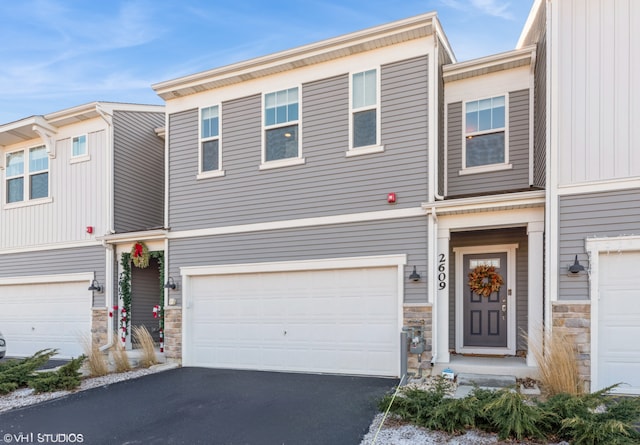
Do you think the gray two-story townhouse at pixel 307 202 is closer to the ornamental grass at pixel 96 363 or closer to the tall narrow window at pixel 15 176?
the ornamental grass at pixel 96 363

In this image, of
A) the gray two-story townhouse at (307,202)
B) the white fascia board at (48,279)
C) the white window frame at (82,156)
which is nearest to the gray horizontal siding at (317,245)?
the gray two-story townhouse at (307,202)

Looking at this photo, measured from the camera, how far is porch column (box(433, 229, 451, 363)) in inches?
273

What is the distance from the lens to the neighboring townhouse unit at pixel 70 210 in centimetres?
1006

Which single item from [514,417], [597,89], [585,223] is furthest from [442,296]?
[597,89]

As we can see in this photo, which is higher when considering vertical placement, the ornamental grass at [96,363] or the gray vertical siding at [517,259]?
the gray vertical siding at [517,259]

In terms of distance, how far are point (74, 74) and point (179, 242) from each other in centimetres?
900

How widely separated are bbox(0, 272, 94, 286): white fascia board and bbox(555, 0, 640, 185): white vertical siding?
9957 millimetres

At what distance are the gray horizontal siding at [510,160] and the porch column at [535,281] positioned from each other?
1170 mm

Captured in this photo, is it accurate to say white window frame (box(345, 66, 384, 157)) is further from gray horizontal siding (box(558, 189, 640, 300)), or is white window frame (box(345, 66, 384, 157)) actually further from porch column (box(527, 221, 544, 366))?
gray horizontal siding (box(558, 189, 640, 300))

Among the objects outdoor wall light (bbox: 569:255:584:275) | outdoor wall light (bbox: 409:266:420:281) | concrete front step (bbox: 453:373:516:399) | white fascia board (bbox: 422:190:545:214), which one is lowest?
concrete front step (bbox: 453:373:516:399)

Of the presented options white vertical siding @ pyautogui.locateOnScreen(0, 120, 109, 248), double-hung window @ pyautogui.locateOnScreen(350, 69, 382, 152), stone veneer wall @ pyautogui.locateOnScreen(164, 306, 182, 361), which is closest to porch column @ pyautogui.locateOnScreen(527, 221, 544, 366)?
double-hung window @ pyautogui.locateOnScreen(350, 69, 382, 152)

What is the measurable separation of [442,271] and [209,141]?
5.28 m

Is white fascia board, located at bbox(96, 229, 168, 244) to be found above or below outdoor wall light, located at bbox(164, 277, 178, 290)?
above

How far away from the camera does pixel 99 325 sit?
32.2 feet
